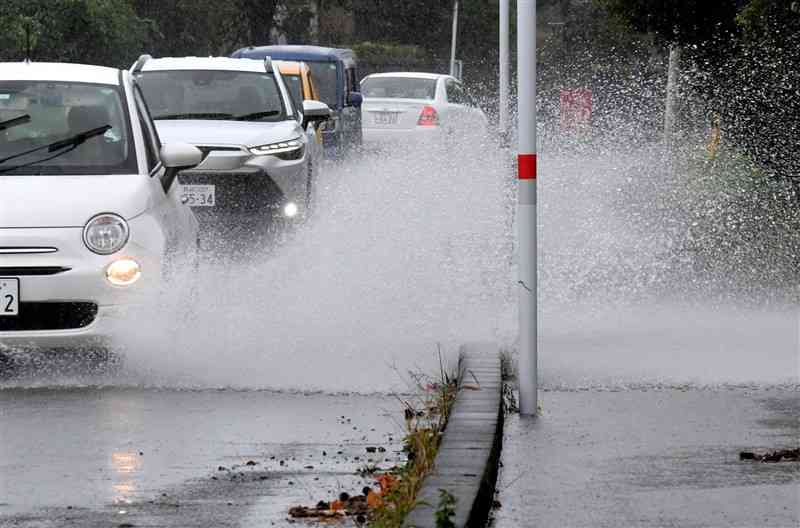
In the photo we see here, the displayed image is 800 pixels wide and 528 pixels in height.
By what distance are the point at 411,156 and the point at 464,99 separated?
6040 mm

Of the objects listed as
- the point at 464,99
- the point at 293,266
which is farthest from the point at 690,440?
the point at 464,99

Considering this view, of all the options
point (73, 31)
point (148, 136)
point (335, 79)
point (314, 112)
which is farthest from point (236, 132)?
point (73, 31)

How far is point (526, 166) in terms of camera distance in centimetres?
798

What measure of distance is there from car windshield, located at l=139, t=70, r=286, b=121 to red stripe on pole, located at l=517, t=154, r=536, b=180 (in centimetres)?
Answer: 874

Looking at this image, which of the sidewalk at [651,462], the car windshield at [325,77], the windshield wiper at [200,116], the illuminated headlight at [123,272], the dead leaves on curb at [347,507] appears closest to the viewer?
the dead leaves on curb at [347,507]

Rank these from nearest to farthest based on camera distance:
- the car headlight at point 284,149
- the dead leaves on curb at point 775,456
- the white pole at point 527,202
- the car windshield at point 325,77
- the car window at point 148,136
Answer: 1. the dead leaves on curb at point 775,456
2. the white pole at point 527,202
3. the car window at point 148,136
4. the car headlight at point 284,149
5. the car windshield at point 325,77

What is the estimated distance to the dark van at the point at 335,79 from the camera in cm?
2686

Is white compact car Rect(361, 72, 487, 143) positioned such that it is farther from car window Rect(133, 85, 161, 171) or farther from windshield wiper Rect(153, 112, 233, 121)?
car window Rect(133, 85, 161, 171)

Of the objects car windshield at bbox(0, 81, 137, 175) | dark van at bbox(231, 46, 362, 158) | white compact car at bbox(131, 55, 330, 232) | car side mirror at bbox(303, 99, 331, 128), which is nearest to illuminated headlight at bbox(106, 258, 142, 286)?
car windshield at bbox(0, 81, 137, 175)

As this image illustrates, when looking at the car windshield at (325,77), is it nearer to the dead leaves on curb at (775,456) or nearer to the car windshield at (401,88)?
the car windshield at (401,88)

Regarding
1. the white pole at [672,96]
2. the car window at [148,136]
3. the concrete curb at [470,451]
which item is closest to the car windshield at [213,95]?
the car window at [148,136]

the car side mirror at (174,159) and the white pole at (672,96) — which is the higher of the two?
the car side mirror at (174,159)

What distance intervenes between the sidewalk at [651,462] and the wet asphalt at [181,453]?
0.58 meters

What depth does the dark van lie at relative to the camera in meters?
26.9
